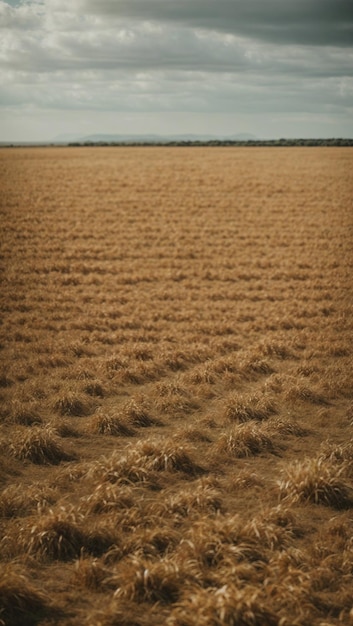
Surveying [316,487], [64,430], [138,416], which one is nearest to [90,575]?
[316,487]

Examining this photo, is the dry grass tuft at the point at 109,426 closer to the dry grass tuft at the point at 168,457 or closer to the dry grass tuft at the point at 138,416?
the dry grass tuft at the point at 138,416

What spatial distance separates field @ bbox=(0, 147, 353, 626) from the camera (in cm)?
495

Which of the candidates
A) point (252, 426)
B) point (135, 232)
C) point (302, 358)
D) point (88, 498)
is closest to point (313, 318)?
point (302, 358)

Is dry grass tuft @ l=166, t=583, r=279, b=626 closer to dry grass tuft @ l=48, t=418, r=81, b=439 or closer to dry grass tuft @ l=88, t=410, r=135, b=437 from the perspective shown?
dry grass tuft @ l=88, t=410, r=135, b=437

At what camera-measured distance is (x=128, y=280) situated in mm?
17781

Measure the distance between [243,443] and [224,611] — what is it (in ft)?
10.7

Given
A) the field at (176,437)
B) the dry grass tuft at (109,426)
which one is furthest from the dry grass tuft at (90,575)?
the dry grass tuft at (109,426)

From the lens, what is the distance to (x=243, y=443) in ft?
25.1

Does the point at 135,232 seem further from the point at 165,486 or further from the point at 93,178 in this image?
the point at 93,178

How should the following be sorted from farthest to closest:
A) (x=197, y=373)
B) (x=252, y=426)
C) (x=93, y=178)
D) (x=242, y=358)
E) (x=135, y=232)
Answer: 1. (x=93, y=178)
2. (x=135, y=232)
3. (x=242, y=358)
4. (x=197, y=373)
5. (x=252, y=426)

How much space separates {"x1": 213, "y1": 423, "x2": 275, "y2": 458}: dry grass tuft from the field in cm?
3

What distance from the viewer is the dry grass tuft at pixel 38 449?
24.4ft

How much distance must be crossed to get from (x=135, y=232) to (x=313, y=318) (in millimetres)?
13048

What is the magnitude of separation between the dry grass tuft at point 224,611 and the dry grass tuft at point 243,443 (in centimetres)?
283
